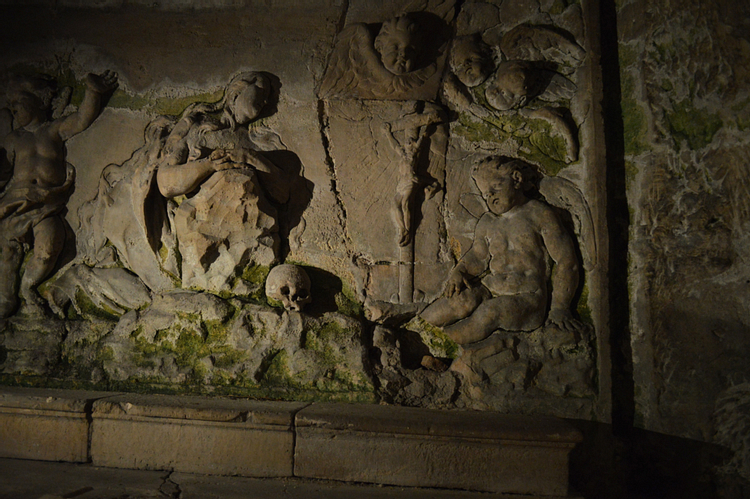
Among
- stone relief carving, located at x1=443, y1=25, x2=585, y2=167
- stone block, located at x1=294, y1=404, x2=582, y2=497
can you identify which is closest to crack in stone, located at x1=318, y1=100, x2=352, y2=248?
stone relief carving, located at x1=443, y1=25, x2=585, y2=167

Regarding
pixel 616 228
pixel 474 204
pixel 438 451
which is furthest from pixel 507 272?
pixel 438 451

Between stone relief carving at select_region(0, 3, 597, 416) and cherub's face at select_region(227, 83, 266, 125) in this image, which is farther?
cherub's face at select_region(227, 83, 266, 125)

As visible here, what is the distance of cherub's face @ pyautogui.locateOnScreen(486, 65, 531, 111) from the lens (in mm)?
3264

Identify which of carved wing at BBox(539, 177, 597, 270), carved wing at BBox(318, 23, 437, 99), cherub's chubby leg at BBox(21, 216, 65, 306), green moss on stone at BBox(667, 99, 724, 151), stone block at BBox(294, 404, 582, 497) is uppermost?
carved wing at BBox(318, 23, 437, 99)

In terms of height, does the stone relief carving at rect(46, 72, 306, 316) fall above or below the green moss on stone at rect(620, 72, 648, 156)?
below

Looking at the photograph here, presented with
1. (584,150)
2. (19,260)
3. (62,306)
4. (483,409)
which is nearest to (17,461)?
(62,306)

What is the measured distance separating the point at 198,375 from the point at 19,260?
5.46 feet

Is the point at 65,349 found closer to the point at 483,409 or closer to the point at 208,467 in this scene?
the point at 208,467

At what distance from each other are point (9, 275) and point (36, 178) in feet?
2.38

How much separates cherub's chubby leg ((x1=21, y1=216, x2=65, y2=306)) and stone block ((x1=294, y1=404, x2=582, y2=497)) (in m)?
2.26

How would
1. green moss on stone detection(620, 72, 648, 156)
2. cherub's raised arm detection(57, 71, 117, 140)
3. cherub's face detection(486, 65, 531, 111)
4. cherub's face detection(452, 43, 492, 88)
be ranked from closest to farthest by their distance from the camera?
green moss on stone detection(620, 72, 648, 156) → cherub's face detection(486, 65, 531, 111) → cherub's face detection(452, 43, 492, 88) → cherub's raised arm detection(57, 71, 117, 140)

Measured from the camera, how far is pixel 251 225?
3.32 meters

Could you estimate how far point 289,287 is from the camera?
3135 mm

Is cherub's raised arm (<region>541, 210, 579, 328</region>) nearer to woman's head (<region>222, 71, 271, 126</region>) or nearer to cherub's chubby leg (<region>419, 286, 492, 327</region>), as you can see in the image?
cherub's chubby leg (<region>419, 286, 492, 327</region>)
